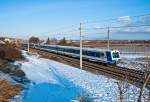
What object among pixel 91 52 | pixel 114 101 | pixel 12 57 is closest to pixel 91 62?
pixel 91 52

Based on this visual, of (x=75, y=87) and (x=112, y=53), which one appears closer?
(x=75, y=87)

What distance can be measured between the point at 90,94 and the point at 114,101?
2.90 meters

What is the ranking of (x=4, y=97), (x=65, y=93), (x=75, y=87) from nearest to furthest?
(x=4, y=97) → (x=65, y=93) → (x=75, y=87)

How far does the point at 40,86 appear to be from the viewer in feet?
72.8

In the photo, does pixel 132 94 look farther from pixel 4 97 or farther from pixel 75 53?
pixel 75 53

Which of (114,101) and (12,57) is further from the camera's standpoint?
(12,57)

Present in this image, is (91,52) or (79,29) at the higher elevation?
(79,29)

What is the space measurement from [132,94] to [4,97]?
7.00 metres

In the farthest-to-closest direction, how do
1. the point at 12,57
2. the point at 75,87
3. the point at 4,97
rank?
the point at 12,57, the point at 75,87, the point at 4,97

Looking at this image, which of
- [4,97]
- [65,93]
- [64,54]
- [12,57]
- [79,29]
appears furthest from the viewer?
[64,54]

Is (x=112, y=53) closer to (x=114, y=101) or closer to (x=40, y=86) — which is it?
(x=40, y=86)

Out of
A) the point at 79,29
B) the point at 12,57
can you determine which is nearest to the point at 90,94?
the point at 79,29


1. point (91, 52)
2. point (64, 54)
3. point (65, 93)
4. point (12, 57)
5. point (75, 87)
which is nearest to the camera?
point (65, 93)

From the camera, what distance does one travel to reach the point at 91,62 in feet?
159
